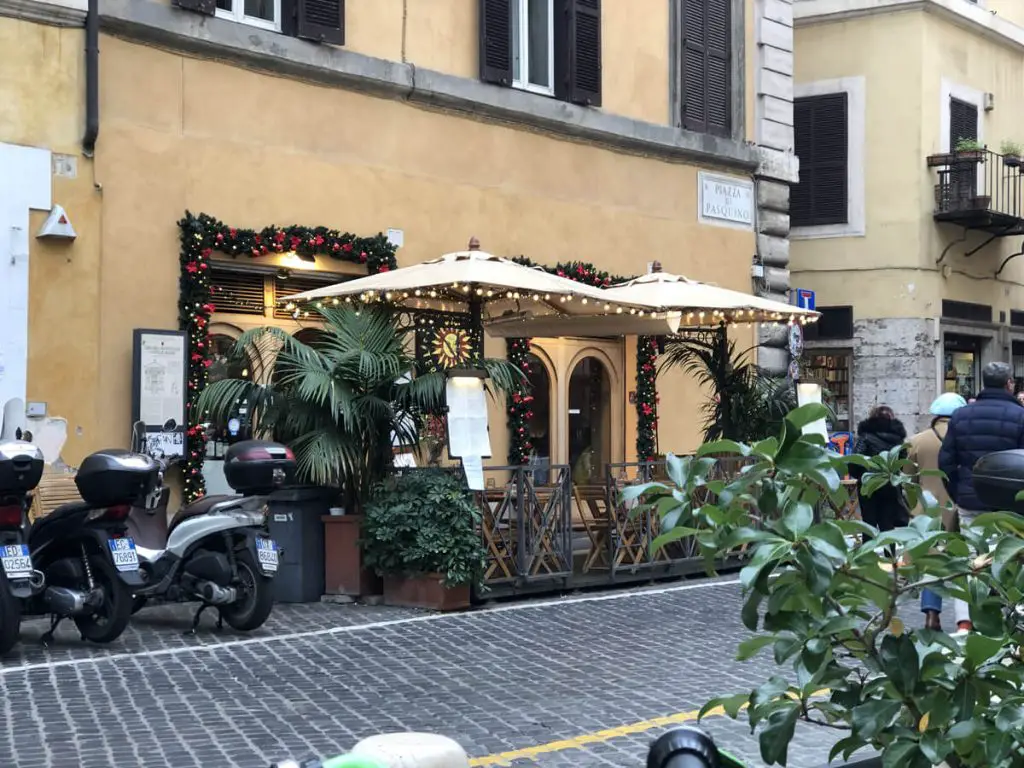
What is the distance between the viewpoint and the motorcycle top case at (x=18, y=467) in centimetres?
825

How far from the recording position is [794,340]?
1744cm

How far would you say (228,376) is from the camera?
1202 centimetres

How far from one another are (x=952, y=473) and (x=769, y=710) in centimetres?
587

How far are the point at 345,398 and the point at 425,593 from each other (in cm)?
155

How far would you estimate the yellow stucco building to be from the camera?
11672mm

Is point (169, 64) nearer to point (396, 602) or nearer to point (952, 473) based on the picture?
point (396, 602)

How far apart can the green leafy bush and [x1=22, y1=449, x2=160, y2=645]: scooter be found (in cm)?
579

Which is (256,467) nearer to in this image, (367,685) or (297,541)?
(297,541)

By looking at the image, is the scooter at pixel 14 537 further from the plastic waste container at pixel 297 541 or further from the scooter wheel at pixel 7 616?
the plastic waste container at pixel 297 541

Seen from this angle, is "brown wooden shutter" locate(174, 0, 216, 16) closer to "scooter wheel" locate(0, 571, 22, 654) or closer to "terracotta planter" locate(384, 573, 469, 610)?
"terracotta planter" locate(384, 573, 469, 610)

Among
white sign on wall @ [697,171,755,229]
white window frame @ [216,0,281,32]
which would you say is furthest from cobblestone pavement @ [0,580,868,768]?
white sign on wall @ [697,171,755,229]

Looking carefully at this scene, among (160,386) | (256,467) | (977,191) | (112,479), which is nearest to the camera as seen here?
(112,479)

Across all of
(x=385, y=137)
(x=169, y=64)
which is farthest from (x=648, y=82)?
(x=169, y=64)

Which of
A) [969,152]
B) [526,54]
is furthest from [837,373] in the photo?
[526,54]
